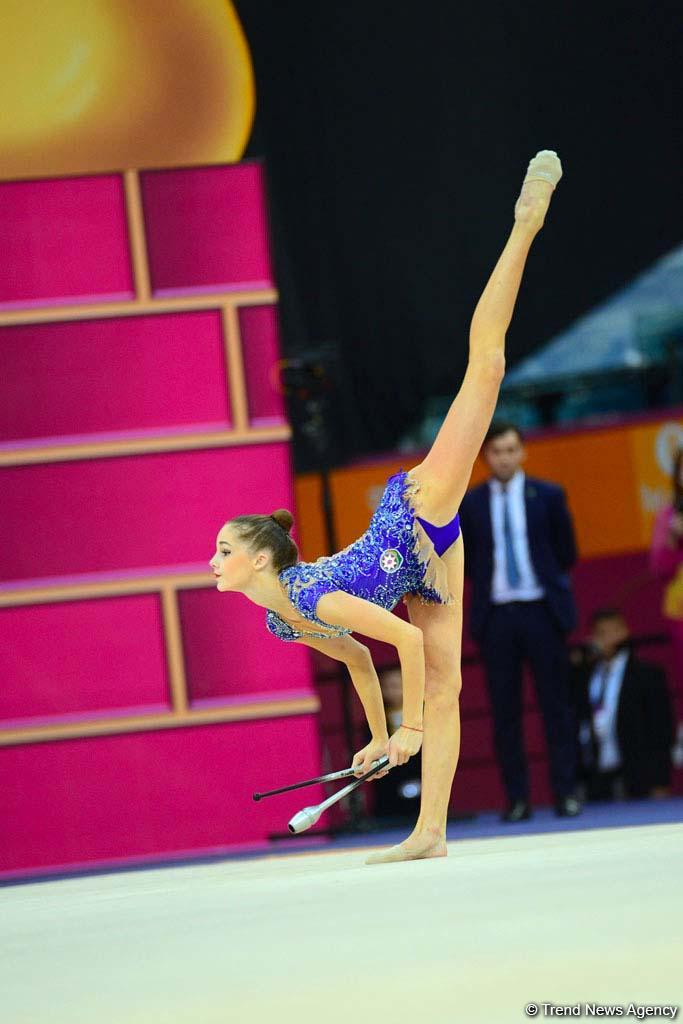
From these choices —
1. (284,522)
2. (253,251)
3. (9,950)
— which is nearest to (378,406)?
(253,251)

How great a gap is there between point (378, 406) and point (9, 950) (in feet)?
A: 15.0

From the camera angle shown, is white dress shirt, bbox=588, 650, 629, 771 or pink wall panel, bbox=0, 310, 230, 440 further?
white dress shirt, bbox=588, 650, 629, 771

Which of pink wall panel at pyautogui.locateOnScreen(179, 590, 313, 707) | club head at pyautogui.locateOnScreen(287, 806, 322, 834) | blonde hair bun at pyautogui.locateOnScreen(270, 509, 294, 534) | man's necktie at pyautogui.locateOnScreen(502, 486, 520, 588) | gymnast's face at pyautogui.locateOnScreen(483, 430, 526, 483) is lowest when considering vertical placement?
club head at pyautogui.locateOnScreen(287, 806, 322, 834)

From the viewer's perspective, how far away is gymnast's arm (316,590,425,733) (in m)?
2.66

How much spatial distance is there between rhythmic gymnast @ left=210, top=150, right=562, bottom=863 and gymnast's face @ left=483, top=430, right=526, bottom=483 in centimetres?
164

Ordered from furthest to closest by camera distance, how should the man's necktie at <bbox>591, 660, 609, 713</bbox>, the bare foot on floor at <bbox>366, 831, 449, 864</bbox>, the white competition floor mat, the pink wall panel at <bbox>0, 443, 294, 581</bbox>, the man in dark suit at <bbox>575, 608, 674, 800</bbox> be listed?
the man's necktie at <bbox>591, 660, 609, 713</bbox>
the man in dark suit at <bbox>575, 608, 674, 800</bbox>
the pink wall panel at <bbox>0, 443, 294, 581</bbox>
the bare foot on floor at <bbox>366, 831, 449, 864</bbox>
the white competition floor mat

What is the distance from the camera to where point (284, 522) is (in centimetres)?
294

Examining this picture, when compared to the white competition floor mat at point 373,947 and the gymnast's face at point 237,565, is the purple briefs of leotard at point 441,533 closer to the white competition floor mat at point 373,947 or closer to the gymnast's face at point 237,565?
the gymnast's face at point 237,565

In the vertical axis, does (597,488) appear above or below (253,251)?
below

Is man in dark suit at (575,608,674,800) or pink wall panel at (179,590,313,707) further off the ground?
pink wall panel at (179,590,313,707)

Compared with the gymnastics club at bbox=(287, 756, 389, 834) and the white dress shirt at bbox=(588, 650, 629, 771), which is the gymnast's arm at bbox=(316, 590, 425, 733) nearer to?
the gymnastics club at bbox=(287, 756, 389, 834)

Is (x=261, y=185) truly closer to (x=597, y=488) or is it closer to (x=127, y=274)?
(x=127, y=274)

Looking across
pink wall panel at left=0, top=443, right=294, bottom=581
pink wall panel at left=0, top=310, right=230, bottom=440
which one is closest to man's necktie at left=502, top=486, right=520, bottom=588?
pink wall panel at left=0, top=443, right=294, bottom=581

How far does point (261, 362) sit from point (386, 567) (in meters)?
2.04
